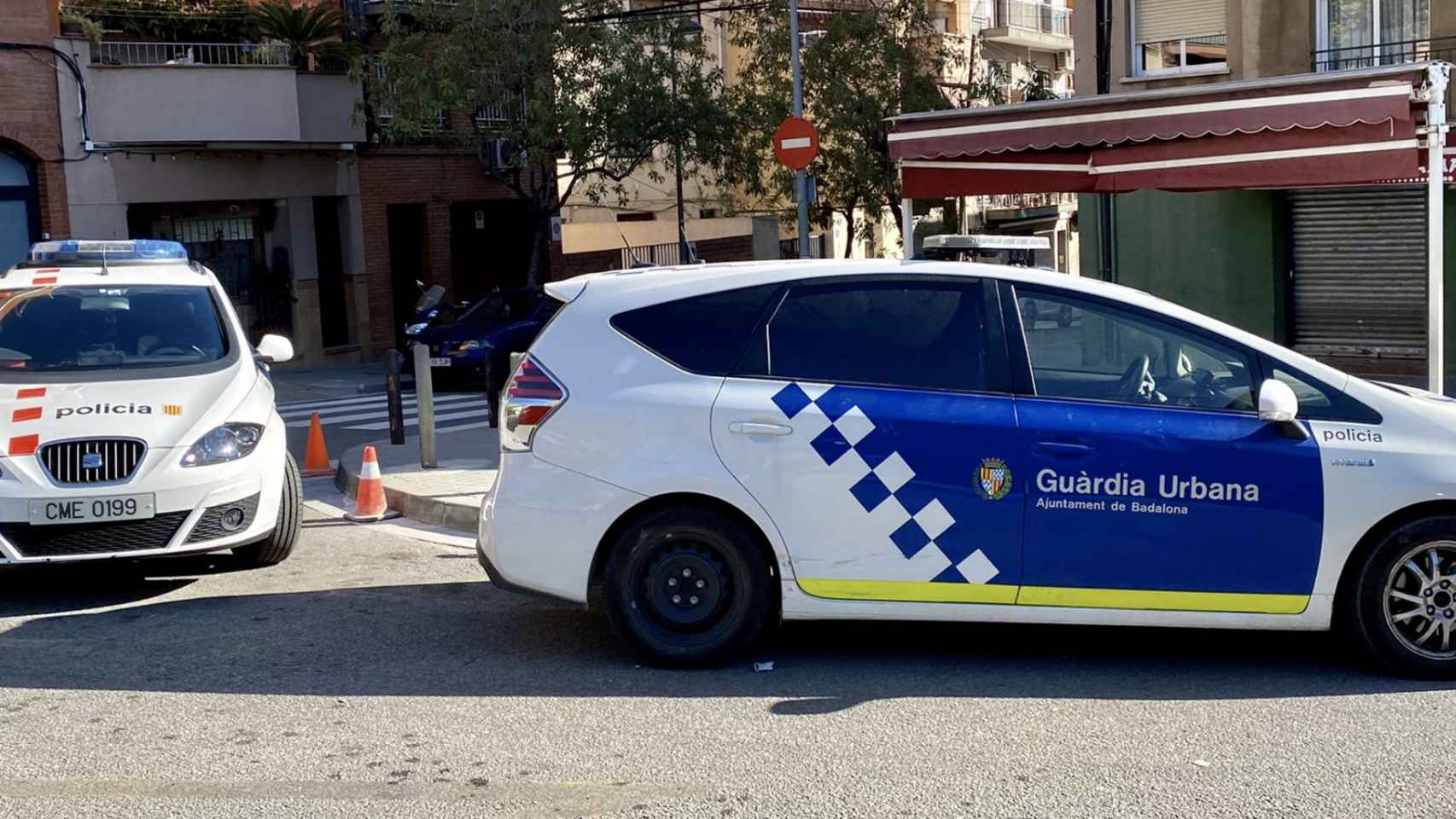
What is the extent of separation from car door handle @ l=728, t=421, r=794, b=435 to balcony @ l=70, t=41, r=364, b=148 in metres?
19.6

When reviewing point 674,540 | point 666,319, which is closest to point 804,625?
point 674,540

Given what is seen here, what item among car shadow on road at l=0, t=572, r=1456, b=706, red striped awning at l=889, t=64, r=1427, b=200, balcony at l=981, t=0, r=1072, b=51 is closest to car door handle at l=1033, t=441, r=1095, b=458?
car shadow on road at l=0, t=572, r=1456, b=706

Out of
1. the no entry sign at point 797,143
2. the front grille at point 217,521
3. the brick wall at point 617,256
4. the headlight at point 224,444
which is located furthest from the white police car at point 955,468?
the brick wall at point 617,256

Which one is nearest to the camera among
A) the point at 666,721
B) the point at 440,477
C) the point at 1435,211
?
the point at 666,721

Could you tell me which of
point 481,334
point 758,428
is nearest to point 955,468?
point 758,428

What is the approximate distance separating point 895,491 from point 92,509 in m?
3.95

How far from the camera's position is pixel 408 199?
28.8 metres

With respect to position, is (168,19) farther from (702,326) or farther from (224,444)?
(702,326)

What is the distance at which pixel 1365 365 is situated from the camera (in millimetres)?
18500

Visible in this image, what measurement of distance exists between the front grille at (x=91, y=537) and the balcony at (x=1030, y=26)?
4184 cm

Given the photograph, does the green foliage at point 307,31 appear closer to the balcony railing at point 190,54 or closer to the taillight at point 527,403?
the balcony railing at point 190,54

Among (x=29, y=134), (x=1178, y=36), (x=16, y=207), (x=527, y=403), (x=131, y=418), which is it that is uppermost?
(x=1178, y=36)

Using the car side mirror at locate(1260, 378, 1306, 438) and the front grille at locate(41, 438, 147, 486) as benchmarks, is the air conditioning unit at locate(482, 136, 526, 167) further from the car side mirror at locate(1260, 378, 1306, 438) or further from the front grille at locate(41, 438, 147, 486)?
the car side mirror at locate(1260, 378, 1306, 438)

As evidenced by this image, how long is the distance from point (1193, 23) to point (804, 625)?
14.9 m
